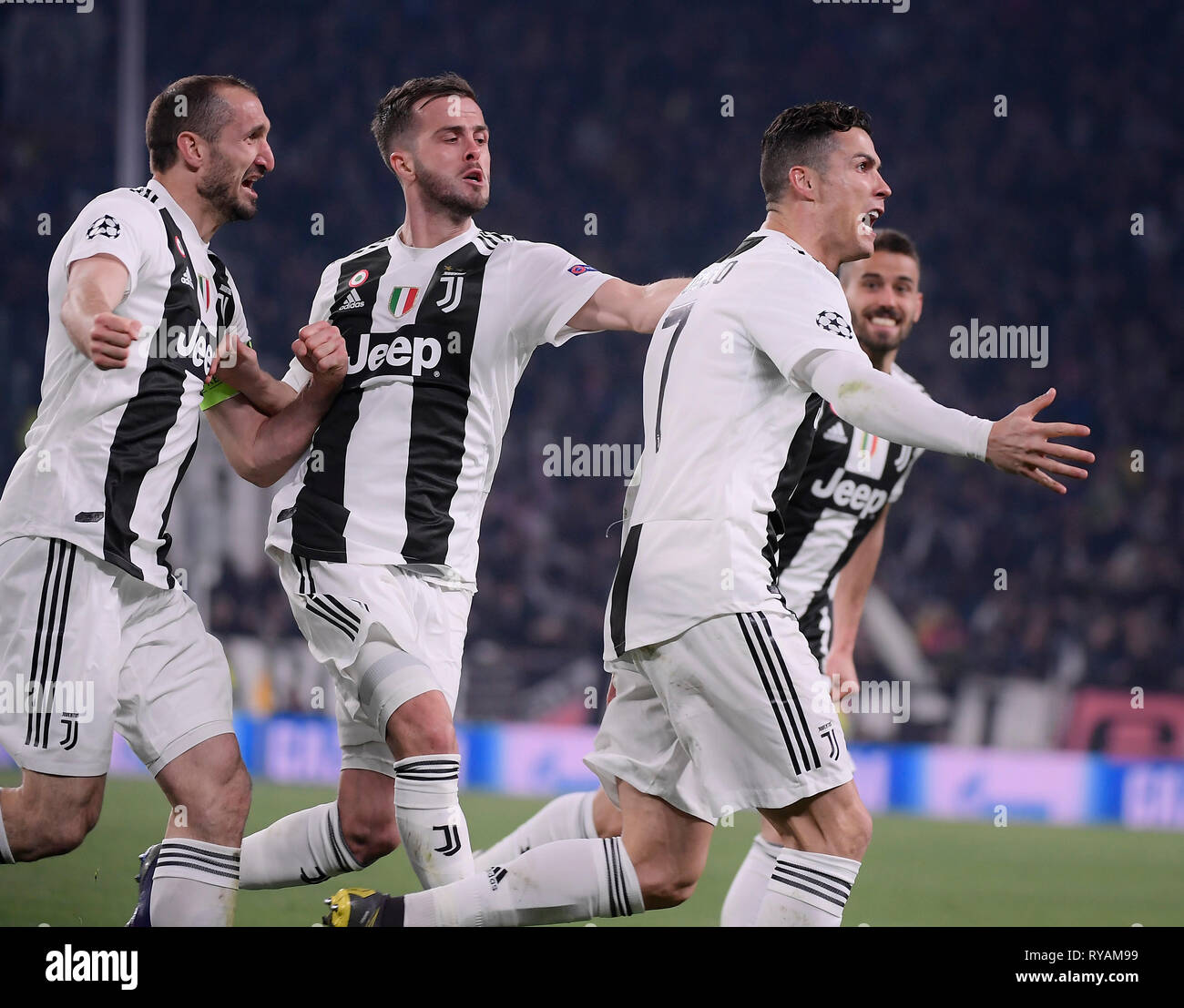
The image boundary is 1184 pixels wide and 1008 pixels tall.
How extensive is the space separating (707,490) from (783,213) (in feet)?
2.97

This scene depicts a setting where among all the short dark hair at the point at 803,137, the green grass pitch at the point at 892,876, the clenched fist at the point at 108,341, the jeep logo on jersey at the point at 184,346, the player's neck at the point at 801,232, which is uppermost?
the short dark hair at the point at 803,137

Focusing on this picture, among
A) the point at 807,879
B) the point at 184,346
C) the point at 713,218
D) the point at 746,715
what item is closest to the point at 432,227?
the point at 184,346

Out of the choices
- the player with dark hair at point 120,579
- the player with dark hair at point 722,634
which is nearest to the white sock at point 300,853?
the player with dark hair at point 120,579

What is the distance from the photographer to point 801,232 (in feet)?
12.8

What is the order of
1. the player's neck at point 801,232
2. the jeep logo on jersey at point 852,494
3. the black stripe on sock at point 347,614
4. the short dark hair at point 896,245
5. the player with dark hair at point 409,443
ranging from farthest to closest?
the short dark hair at point 896,245 < the jeep logo on jersey at point 852,494 < the player with dark hair at point 409,443 < the black stripe on sock at point 347,614 < the player's neck at point 801,232

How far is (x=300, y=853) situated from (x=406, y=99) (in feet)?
8.17

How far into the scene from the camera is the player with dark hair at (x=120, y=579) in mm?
3699

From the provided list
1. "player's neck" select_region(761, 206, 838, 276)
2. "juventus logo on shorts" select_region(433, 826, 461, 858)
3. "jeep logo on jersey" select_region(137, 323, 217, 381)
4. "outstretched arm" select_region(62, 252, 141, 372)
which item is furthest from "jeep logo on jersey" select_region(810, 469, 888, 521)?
"outstretched arm" select_region(62, 252, 141, 372)

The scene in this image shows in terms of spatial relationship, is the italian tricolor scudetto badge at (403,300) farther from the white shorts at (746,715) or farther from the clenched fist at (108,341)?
the white shorts at (746,715)

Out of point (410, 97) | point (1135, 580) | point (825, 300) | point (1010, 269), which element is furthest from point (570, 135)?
point (825, 300)

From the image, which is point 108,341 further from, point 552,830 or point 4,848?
point 552,830

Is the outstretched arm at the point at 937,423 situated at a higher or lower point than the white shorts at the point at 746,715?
higher

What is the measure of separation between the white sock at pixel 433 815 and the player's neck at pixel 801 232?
5.73 ft

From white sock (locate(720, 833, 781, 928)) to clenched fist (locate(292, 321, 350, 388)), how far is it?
6.82 feet
